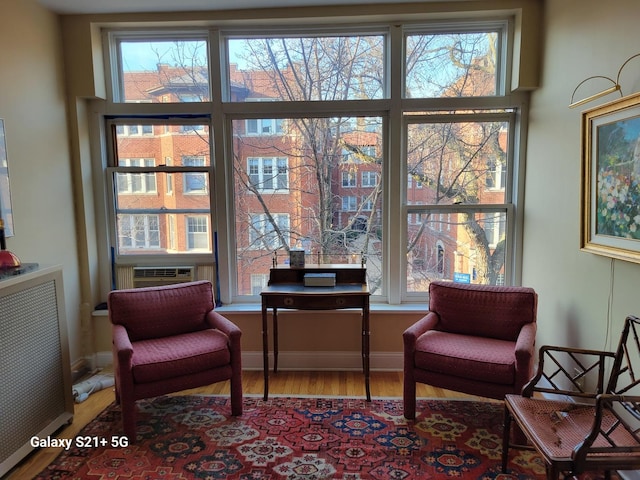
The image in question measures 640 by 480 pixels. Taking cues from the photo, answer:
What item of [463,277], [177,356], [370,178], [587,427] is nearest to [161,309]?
[177,356]

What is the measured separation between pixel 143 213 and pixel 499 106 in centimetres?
302

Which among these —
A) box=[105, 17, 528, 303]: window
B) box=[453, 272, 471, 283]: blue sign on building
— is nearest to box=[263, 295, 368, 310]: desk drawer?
box=[105, 17, 528, 303]: window

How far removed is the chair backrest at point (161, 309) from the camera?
8.65ft

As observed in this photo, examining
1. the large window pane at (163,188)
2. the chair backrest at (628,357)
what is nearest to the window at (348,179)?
the large window pane at (163,188)

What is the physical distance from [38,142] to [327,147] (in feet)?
6.88

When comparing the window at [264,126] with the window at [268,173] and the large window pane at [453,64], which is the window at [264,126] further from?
the large window pane at [453,64]

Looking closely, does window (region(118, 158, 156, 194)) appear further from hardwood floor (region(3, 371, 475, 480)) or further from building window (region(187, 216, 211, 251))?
hardwood floor (region(3, 371, 475, 480))

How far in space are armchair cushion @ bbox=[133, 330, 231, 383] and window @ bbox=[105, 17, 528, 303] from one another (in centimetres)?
88

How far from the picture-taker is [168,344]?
2.57 meters

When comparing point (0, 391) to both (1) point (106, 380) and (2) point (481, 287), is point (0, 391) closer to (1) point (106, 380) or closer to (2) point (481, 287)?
(1) point (106, 380)

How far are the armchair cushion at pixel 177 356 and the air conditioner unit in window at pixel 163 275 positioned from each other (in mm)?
781

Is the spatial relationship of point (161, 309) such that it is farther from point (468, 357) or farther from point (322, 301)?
point (468, 357)

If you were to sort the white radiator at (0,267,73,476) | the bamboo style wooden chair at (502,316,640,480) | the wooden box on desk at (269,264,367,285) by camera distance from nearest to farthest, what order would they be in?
the bamboo style wooden chair at (502,316,640,480) → the white radiator at (0,267,73,476) → the wooden box on desk at (269,264,367,285)

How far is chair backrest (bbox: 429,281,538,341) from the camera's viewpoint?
259 centimetres
